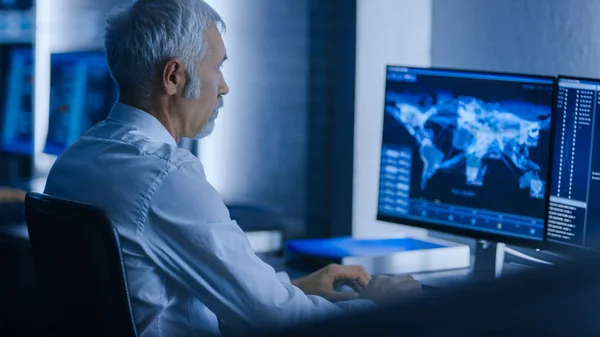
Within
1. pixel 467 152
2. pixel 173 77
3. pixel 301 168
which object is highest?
pixel 173 77

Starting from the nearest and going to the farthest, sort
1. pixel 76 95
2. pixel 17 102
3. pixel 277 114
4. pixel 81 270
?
pixel 81 270 → pixel 76 95 → pixel 17 102 → pixel 277 114

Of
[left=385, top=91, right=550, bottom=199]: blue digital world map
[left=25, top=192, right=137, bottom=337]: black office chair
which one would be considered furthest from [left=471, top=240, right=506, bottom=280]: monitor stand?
[left=25, top=192, right=137, bottom=337]: black office chair

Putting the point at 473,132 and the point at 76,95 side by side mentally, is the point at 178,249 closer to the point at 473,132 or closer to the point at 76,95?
the point at 473,132

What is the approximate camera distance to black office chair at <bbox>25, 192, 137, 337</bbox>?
1.19m

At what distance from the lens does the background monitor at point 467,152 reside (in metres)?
1.87

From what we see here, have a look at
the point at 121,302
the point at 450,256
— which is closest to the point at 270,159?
the point at 450,256

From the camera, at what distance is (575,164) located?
1.79 m

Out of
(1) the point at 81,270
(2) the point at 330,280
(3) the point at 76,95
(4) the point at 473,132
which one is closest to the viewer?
(1) the point at 81,270

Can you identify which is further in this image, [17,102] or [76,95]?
[17,102]

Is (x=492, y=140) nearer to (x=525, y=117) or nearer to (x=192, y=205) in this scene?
A: (x=525, y=117)

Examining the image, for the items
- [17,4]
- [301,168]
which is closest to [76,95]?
[17,4]

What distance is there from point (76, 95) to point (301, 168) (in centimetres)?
104

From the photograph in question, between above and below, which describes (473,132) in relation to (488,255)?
above

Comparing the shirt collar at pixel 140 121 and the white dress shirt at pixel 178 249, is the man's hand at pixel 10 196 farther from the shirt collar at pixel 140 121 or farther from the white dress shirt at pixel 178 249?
the white dress shirt at pixel 178 249
